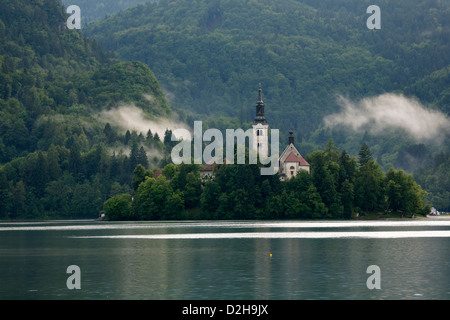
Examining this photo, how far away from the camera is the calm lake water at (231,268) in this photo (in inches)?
2426

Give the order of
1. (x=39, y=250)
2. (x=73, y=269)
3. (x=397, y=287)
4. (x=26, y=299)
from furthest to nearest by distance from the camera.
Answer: (x=39, y=250)
(x=73, y=269)
(x=397, y=287)
(x=26, y=299)

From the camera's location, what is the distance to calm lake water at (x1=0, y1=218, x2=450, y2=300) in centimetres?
6162

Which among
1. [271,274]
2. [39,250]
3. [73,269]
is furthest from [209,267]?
[39,250]

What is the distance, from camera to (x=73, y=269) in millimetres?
77375

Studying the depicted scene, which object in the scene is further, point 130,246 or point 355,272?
point 130,246

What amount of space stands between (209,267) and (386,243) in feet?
126

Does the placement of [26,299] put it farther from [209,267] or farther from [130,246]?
[130,246]

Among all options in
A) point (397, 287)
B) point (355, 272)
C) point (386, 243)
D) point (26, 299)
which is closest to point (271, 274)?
point (355, 272)

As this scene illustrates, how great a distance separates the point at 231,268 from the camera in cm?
7831

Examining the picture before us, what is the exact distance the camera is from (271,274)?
239 feet
